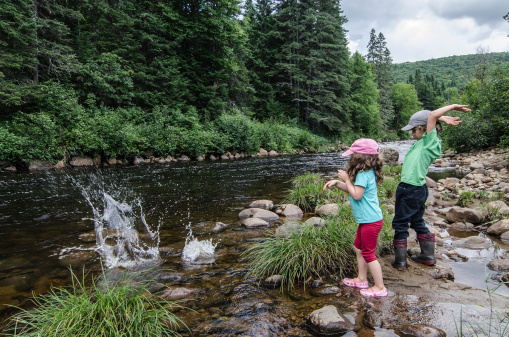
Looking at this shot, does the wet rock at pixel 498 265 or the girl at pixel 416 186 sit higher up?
the girl at pixel 416 186

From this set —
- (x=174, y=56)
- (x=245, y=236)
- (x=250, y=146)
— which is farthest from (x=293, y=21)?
(x=245, y=236)

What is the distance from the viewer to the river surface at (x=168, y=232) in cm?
284

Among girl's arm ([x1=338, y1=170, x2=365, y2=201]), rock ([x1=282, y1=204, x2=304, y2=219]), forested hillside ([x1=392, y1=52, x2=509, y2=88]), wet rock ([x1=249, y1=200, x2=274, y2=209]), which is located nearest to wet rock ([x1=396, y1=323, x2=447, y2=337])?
girl's arm ([x1=338, y1=170, x2=365, y2=201])

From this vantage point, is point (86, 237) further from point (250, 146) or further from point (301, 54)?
point (301, 54)

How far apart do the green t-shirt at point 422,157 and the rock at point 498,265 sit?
4.81 feet

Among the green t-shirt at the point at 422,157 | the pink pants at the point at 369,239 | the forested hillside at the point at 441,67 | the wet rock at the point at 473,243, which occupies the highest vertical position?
the forested hillside at the point at 441,67

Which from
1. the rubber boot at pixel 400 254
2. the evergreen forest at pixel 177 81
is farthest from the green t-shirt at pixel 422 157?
the evergreen forest at pixel 177 81

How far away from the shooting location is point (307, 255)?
3.49 m

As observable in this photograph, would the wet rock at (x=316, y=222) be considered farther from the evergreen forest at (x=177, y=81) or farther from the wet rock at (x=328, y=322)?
the evergreen forest at (x=177, y=81)

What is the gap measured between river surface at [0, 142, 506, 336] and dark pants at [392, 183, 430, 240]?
4.82ft

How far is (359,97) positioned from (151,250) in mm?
41286

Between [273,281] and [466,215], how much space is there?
4800mm

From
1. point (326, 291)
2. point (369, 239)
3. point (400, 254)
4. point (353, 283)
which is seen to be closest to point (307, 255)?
point (326, 291)

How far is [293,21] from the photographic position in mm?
33562
